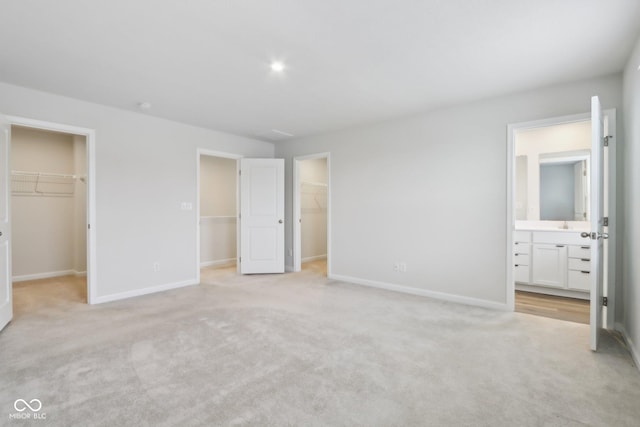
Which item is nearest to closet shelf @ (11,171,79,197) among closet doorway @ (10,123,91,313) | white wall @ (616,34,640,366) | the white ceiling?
closet doorway @ (10,123,91,313)

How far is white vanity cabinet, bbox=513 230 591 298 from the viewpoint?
400cm

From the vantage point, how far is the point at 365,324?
123 inches

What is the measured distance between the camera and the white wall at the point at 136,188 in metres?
3.69

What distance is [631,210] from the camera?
2.62 m

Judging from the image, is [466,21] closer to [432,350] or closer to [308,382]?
[432,350]

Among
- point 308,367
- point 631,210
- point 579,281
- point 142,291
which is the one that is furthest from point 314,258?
point 631,210

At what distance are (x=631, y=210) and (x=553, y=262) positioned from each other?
1.77m

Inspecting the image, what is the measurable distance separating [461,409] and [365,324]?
1.37 meters

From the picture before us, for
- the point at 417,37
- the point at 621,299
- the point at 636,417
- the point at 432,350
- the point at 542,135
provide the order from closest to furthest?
the point at 636,417
the point at 417,37
the point at 432,350
the point at 621,299
the point at 542,135

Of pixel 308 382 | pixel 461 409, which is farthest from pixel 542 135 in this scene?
pixel 308 382

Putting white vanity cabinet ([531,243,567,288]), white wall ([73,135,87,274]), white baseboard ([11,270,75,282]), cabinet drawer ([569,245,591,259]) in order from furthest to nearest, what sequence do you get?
1. white wall ([73,135,87,274])
2. white baseboard ([11,270,75,282])
3. white vanity cabinet ([531,243,567,288])
4. cabinet drawer ([569,245,591,259])

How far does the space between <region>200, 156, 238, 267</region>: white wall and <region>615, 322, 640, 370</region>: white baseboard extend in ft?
19.6

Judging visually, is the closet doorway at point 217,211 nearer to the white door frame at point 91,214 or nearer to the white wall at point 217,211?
the white wall at point 217,211

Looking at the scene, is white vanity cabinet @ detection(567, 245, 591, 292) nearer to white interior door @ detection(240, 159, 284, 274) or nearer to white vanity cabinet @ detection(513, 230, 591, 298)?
white vanity cabinet @ detection(513, 230, 591, 298)
